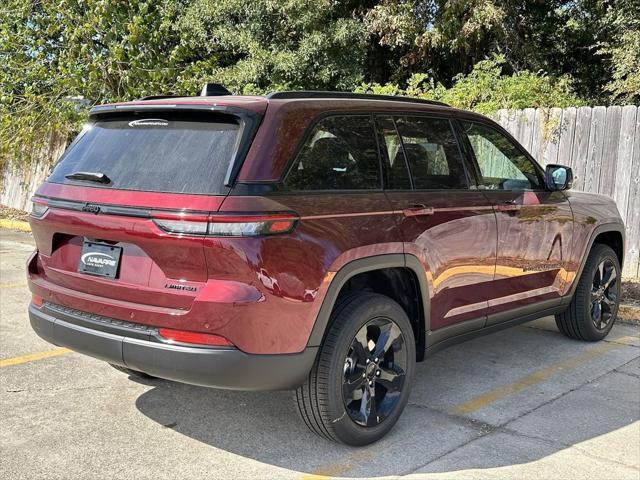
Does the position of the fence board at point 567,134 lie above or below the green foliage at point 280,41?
below

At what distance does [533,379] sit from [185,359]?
2.81 meters

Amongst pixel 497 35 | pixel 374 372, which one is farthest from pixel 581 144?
pixel 374 372

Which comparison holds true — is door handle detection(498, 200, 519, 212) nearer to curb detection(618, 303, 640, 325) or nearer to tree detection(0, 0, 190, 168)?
curb detection(618, 303, 640, 325)

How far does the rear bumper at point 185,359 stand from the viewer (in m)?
3.12

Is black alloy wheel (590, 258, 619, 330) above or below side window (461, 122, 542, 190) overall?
below

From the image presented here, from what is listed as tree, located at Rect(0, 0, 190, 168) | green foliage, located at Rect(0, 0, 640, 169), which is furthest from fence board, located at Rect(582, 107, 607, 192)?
tree, located at Rect(0, 0, 190, 168)

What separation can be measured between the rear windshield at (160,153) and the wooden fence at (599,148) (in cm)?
626

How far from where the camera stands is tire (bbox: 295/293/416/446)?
344 cm

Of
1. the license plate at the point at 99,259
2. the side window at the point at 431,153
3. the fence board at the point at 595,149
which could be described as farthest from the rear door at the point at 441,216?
the fence board at the point at 595,149

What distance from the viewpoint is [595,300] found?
5840 mm

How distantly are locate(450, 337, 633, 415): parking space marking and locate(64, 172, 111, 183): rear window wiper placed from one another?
246 cm

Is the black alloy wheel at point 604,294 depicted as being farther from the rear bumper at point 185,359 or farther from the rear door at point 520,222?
the rear bumper at point 185,359

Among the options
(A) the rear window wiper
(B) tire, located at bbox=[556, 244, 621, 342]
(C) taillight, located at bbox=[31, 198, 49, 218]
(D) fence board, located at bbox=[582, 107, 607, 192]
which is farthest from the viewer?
(D) fence board, located at bbox=[582, 107, 607, 192]

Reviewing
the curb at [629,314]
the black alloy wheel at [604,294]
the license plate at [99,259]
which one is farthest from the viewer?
the curb at [629,314]
